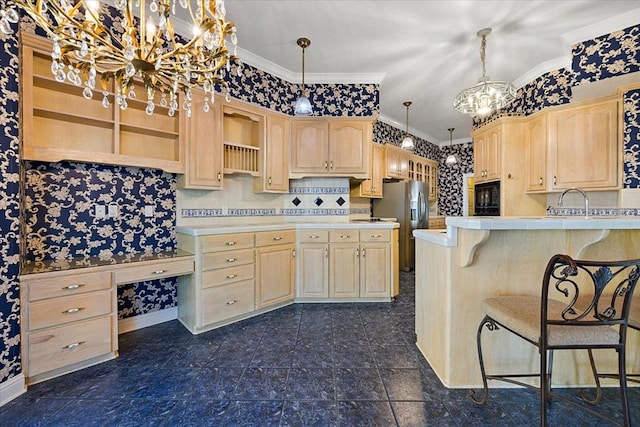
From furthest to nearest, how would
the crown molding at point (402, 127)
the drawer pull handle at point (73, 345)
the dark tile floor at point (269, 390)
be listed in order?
the crown molding at point (402, 127) < the drawer pull handle at point (73, 345) < the dark tile floor at point (269, 390)

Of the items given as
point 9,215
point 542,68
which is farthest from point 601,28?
point 9,215

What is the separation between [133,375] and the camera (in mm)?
1975

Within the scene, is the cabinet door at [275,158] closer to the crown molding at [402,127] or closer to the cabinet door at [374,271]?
the cabinet door at [374,271]

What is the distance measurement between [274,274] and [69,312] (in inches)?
67.8

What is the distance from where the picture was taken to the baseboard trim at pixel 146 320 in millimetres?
2625

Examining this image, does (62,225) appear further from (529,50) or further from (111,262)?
(529,50)

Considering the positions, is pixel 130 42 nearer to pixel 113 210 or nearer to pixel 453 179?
pixel 113 210

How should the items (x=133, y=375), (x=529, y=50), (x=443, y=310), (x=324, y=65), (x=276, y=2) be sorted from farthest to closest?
1. (x=324, y=65)
2. (x=529, y=50)
3. (x=276, y=2)
4. (x=133, y=375)
5. (x=443, y=310)

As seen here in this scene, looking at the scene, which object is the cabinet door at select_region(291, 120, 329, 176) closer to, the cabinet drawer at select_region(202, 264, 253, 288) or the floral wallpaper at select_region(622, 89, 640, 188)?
the cabinet drawer at select_region(202, 264, 253, 288)

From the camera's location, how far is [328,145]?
370cm

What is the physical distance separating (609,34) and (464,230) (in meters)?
3.02

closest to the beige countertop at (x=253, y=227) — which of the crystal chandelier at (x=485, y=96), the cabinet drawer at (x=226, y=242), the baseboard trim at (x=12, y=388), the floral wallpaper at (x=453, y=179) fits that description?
the cabinet drawer at (x=226, y=242)

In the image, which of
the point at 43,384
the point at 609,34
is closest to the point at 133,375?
the point at 43,384

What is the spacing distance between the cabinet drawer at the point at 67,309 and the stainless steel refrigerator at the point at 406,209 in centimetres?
433
